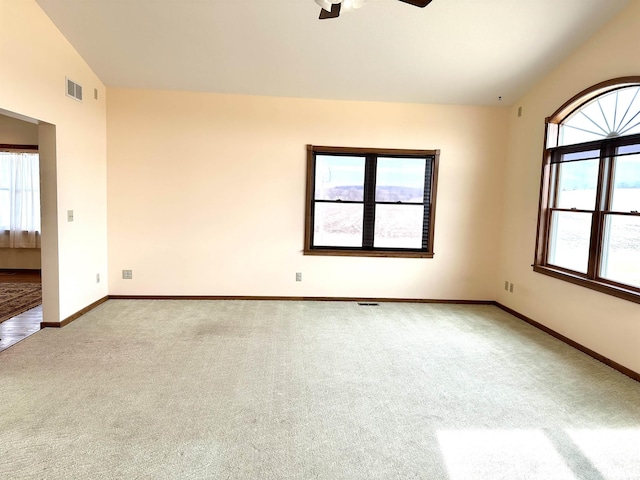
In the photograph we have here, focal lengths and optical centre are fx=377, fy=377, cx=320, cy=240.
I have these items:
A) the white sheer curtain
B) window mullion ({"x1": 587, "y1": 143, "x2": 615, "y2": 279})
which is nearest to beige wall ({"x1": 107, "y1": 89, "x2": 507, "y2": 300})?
window mullion ({"x1": 587, "y1": 143, "x2": 615, "y2": 279})

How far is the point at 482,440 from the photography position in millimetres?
2227

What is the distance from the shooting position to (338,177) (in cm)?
520

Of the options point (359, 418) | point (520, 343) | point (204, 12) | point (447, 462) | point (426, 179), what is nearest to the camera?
point (447, 462)

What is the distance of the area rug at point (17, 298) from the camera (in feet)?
14.6

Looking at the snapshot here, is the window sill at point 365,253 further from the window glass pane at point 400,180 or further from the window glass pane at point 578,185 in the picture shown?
the window glass pane at point 578,185

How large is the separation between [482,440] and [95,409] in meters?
2.43

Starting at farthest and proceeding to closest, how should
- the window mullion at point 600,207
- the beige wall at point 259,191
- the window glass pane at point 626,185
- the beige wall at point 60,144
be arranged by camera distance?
the beige wall at point 259,191 < the window mullion at point 600,207 < the window glass pane at point 626,185 < the beige wall at point 60,144

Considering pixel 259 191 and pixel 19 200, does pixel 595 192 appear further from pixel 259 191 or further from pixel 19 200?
pixel 19 200

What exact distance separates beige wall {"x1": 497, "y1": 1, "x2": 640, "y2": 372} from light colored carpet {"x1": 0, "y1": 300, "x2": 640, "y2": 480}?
0.90 feet

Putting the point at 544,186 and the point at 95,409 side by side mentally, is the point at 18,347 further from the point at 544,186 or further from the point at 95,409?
the point at 544,186

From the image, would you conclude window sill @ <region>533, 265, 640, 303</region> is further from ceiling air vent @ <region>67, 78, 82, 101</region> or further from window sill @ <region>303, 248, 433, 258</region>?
ceiling air vent @ <region>67, 78, 82, 101</region>

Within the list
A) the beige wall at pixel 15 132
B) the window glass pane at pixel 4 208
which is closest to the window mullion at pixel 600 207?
the beige wall at pixel 15 132

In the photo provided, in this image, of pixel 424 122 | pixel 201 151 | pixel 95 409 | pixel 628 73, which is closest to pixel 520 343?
pixel 628 73

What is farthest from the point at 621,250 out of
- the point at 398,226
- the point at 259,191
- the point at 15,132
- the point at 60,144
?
the point at 15,132
